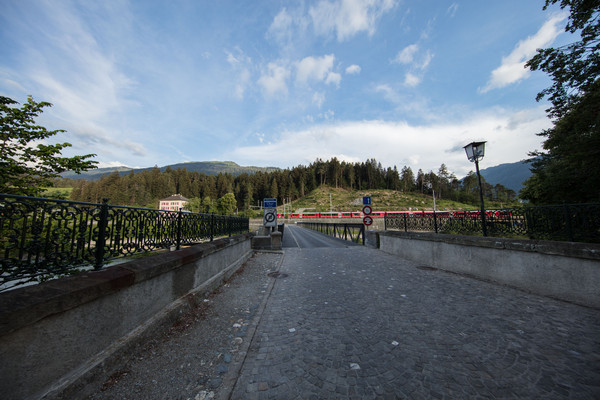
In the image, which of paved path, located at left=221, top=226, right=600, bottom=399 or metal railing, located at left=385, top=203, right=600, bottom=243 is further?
metal railing, located at left=385, top=203, right=600, bottom=243

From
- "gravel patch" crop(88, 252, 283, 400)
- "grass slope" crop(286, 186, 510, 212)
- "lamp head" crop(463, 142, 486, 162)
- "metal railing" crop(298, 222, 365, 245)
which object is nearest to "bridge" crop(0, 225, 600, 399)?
"gravel patch" crop(88, 252, 283, 400)

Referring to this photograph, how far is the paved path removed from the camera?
2.24 m

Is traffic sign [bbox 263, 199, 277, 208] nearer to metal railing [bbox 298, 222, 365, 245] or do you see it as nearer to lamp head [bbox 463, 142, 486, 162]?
metal railing [bbox 298, 222, 365, 245]

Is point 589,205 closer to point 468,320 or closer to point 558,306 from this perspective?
point 558,306

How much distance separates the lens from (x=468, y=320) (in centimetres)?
368

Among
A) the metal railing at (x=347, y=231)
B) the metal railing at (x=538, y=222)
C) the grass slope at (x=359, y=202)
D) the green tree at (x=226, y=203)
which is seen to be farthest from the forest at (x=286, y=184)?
the metal railing at (x=538, y=222)

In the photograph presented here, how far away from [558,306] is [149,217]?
26.2 feet

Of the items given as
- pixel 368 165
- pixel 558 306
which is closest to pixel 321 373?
pixel 558 306

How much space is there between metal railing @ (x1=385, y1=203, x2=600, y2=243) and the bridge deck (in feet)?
5.71

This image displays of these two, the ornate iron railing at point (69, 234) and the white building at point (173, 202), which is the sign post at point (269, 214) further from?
the white building at point (173, 202)

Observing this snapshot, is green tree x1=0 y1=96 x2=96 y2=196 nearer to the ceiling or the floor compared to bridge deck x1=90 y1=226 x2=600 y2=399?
nearer to the ceiling

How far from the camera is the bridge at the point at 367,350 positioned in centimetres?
224

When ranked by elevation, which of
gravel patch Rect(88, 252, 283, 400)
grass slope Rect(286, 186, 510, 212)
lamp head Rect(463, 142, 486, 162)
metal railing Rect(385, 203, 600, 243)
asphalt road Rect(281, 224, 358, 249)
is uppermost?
grass slope Rect(286, 186, 510, 212)

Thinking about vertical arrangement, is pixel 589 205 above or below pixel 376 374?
above
